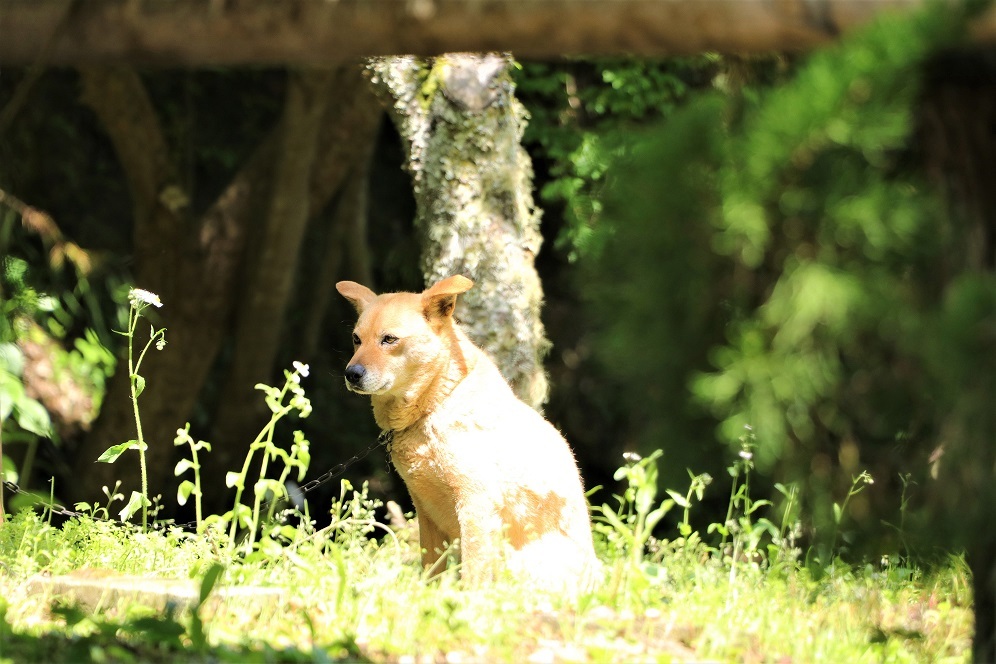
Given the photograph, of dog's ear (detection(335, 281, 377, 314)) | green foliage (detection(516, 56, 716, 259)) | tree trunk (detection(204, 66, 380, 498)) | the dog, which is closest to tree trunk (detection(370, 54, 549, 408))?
dog's ear (detection(335, 281, 377, 314))

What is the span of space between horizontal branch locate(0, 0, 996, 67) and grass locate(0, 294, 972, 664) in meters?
1.10

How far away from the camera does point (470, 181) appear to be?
5.41 meters

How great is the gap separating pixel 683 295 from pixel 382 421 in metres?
2.30

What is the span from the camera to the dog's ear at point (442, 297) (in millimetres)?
4270

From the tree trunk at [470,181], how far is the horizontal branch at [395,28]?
106 inches

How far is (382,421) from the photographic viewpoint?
443 centimetres

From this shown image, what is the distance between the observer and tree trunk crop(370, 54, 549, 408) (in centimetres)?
539

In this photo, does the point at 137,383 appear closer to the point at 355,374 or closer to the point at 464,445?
the point at 355,374

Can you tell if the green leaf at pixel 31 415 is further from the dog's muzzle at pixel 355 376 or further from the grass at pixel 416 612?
the dog's muzzle at pixel 355 376

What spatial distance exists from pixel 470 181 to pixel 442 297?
1.22 meters

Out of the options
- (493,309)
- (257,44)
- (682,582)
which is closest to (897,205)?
(257,44)

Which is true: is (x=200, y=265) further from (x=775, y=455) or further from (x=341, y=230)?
(x=775, y=455)

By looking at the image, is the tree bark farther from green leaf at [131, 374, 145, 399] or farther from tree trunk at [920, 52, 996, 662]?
tree trunk at [920, 52, 996, 662]

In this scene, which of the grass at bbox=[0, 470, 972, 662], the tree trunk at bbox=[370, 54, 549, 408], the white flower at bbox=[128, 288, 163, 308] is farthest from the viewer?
the tree trunk at bbox=[370, 54, 549, 408]
